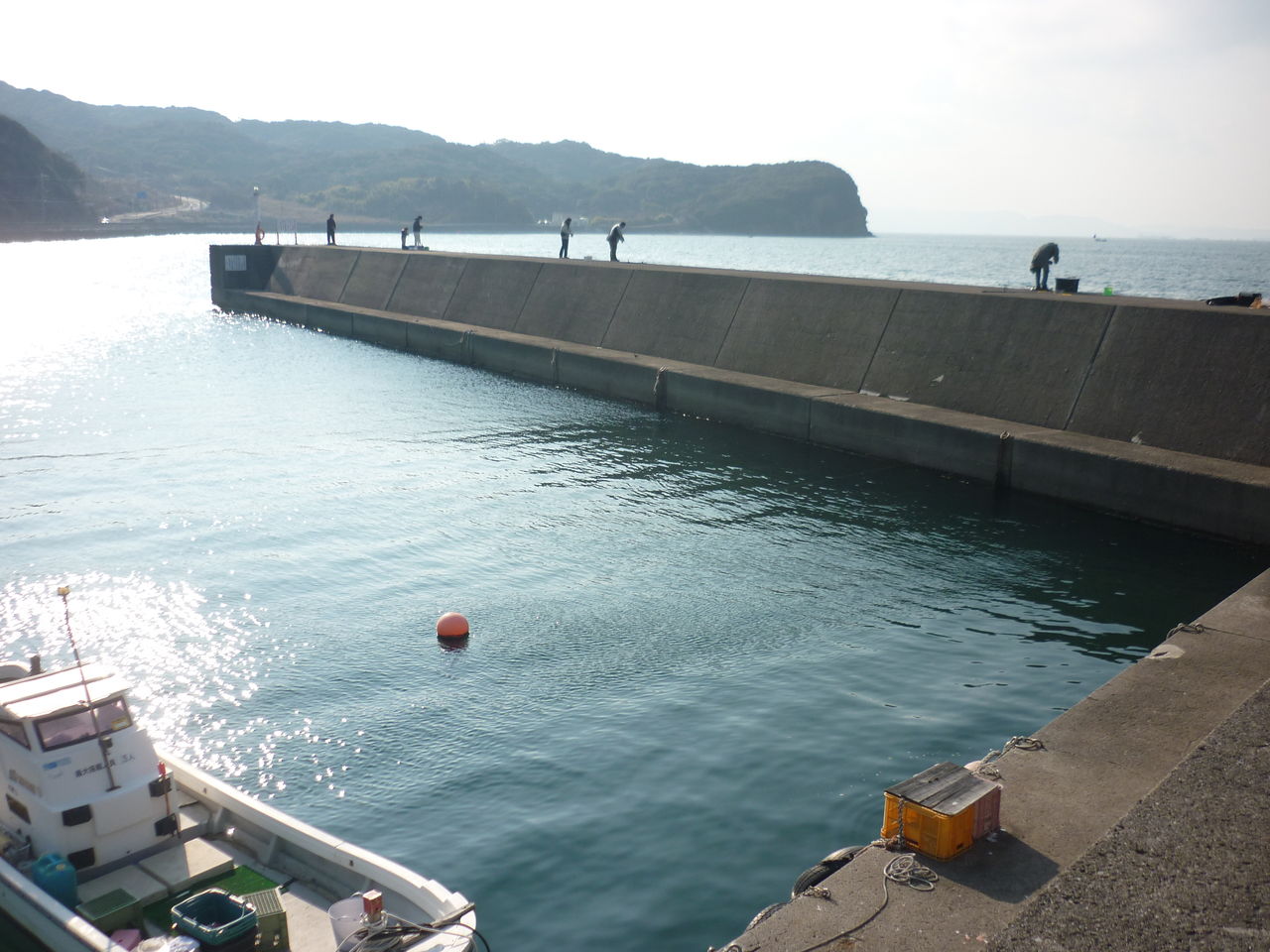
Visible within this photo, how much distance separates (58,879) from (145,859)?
28.2 inches

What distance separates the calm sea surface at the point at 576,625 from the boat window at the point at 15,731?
6.70 ft

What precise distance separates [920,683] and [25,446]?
20354mm

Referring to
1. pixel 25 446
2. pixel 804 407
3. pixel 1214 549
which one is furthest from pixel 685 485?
pixel 25 446

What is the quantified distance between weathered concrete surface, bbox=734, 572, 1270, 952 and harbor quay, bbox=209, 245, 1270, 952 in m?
0.02

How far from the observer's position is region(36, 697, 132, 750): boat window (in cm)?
746

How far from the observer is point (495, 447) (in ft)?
73.2

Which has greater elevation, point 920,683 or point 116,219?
point 116,219

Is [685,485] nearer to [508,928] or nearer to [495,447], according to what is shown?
[495,447]

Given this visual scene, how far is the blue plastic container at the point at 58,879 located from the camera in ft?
23.5

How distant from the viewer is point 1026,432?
18391 mm

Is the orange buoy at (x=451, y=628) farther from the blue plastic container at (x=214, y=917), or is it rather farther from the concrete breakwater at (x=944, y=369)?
the concrete breakwater at (x=944, y=369)

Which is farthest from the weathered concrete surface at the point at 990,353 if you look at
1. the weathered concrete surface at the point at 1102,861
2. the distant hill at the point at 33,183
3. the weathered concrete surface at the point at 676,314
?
the distant hill at the point at 33,183

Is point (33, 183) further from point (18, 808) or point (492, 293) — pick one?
point (18, 808)

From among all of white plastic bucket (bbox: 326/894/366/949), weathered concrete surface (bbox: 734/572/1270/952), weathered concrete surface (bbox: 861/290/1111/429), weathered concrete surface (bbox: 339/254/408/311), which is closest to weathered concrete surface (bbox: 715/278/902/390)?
weathered concrete surface (bbox: 861/290/1111/429)
